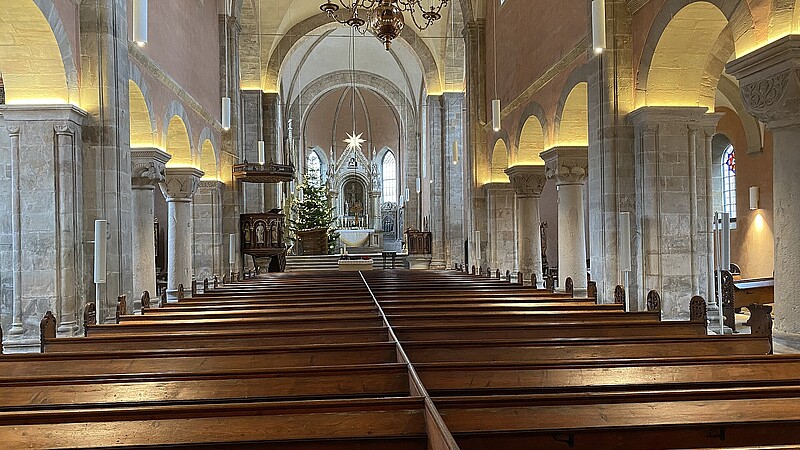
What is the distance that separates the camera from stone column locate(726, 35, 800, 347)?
539 centimetres

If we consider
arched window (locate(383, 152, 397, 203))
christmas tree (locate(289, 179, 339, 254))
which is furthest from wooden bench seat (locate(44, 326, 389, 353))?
arched window (locate(383, 152, 397, 203))

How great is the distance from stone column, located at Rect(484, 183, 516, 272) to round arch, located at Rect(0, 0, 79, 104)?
1016 cm

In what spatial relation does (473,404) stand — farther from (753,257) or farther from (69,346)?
(753,257)

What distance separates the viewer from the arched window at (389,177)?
127 feet

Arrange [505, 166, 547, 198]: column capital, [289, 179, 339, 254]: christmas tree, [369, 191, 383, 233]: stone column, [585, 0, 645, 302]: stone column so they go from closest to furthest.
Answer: [585, 0, 645, 302]: stone column, [505, 166, 547, 198]: column capital, [289, 179, 339, 254]: christmas tree, [369, 191, 383, 233]: stone column

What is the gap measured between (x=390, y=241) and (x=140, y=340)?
2992cm

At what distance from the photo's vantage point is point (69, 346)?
5285 millimetres

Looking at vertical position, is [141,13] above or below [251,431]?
above

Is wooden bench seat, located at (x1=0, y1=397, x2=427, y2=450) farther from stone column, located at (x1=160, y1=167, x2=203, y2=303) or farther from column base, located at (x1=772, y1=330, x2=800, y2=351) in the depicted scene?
A: stone column, located at (x1=160, y1=167, x2=203, y2=303)

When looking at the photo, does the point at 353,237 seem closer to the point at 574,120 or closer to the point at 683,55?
the point at 574,120

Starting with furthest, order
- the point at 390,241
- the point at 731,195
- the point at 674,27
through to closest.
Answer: the point at 390,241 < the point at 731,195 < the point at 674,27

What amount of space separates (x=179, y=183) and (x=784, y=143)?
37.5 ft

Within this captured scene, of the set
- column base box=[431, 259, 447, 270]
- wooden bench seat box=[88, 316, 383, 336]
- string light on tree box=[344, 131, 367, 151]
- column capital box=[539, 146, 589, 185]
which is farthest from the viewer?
string light on tree box=[344, 131, 367, 151]

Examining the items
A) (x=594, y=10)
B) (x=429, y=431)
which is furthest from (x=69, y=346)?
(x=594, y=10)
